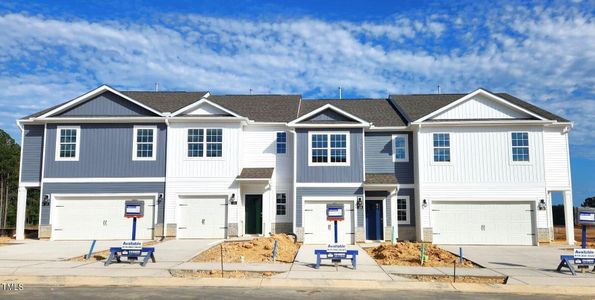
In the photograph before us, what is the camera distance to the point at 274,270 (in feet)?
42.3

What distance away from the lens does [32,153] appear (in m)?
22.8

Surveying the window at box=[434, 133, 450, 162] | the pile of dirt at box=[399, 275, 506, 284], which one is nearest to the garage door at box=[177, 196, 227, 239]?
the window at box=[434, 133, 450, 162]

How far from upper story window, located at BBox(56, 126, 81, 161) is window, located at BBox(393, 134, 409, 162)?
611 inches

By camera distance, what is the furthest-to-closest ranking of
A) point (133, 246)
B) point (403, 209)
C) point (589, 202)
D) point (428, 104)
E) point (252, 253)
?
point (589, 202) → point (428, 104) → point (403, 209) → point (252, 253) → point (133, 246)

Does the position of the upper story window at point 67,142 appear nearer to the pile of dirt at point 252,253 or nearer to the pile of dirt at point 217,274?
the pile of dirt at point 252,253

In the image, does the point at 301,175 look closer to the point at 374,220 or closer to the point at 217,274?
the point at 374,220

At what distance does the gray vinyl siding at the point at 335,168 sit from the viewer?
2200cm

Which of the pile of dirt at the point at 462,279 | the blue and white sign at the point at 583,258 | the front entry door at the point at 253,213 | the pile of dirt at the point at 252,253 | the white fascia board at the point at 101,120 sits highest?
the white fascia board at the point at 101,120

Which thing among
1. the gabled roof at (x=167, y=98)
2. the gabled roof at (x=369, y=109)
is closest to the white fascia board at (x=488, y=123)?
the gabled roof at (x=369, y=109)

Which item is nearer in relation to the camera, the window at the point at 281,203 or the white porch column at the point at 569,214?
the white porch column at the point at 569,214

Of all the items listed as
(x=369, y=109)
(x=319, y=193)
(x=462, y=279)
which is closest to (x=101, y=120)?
(x=319, y=193)

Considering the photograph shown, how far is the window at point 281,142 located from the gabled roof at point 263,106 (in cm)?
72

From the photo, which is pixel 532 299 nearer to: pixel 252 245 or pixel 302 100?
pixel 252 245

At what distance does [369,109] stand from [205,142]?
30.5 ft
